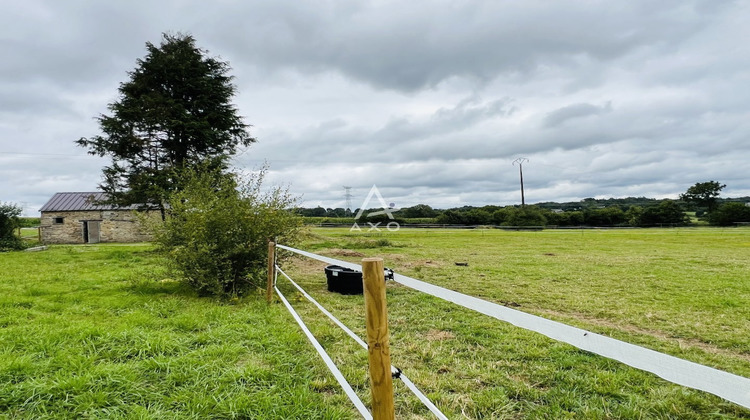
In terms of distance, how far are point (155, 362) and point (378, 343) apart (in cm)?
271

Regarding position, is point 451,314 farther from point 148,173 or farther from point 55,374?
point 148,173

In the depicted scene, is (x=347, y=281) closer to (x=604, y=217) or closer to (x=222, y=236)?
(x=222, y=236)

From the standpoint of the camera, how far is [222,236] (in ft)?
23.0

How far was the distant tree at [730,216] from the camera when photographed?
169 ft

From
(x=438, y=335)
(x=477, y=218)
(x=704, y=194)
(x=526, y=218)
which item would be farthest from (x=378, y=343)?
(x=704, y=194)

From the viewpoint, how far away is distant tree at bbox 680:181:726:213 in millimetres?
64062

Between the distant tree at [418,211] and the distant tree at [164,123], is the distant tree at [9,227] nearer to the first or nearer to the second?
the distant tree at [164,123]

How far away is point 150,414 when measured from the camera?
2.75 m

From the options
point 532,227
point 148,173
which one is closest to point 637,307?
point 148,173

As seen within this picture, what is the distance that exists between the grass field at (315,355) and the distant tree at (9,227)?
49.5 feet

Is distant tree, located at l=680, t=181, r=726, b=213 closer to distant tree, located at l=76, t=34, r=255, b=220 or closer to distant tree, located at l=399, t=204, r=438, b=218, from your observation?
distant tree, located at l=399, t=204, r=438, b=218

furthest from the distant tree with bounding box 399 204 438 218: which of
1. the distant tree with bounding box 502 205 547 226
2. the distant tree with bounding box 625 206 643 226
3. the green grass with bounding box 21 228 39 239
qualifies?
the green grass with bounding box 21 228 39 239

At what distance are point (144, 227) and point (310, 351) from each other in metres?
5.25

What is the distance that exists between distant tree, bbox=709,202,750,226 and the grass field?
59.6 m
